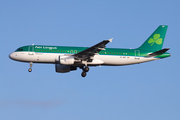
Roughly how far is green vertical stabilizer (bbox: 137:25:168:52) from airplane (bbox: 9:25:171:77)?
3.48 ft

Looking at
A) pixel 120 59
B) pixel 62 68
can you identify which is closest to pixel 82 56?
pixel 62 68

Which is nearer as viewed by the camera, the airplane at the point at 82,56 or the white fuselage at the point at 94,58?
the airplane at the point at 82,56

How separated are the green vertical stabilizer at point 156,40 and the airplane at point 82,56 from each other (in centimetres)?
106

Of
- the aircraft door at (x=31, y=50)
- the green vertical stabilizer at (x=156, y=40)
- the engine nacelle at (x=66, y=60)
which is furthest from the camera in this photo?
the green vertical stabilizer at (x=156, y=40)

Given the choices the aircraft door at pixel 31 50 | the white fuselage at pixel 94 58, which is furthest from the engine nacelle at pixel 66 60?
the aircraft door at pixel 31 50

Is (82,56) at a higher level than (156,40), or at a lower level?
lower

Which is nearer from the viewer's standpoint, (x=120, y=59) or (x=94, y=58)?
(x=94, y=58)

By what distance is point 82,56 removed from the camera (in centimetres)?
5666

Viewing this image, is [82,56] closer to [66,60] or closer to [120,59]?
[66,60]

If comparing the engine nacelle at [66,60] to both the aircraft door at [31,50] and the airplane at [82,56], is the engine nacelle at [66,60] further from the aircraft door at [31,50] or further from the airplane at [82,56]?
the aircraft door at [31,50]

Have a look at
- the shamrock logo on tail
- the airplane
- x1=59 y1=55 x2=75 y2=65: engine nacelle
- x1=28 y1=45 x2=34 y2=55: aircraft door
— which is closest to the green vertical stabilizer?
the shamrock logo on tail

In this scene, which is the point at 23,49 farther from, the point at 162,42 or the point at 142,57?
the point at 162,42

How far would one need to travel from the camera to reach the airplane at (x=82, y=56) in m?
56.6

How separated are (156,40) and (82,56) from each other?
50.3 ft
